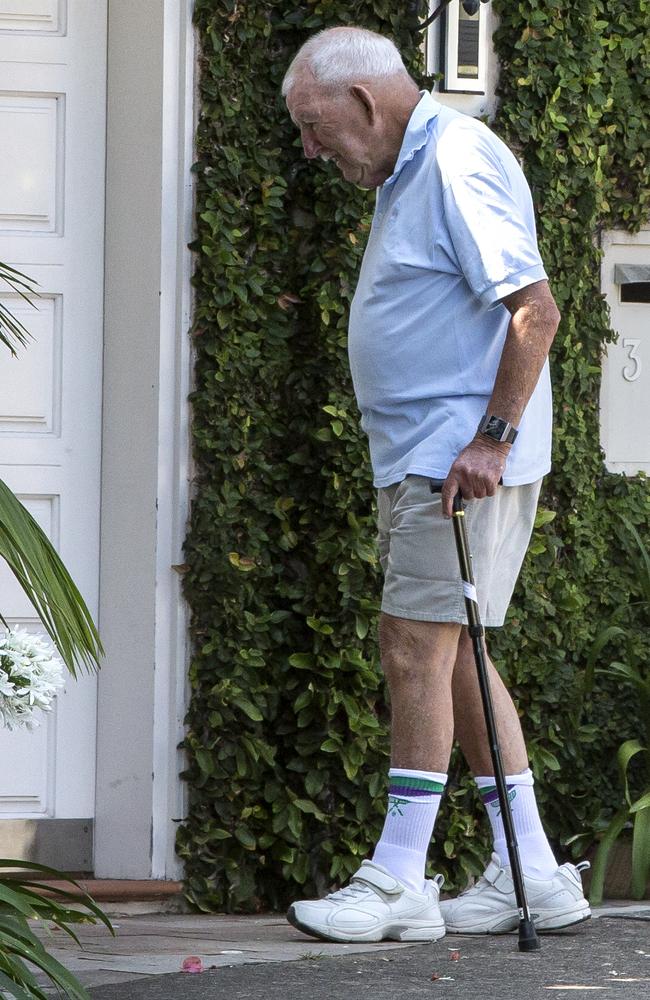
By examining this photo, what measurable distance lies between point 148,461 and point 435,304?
1082 millimetres

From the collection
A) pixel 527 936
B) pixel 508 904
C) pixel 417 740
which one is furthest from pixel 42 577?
pixel 508 904

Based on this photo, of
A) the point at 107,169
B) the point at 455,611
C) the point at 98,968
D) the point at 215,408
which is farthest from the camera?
the point at 107,169

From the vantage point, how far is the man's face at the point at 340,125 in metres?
3.35

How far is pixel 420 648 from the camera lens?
130 inches

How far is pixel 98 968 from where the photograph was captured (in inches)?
118

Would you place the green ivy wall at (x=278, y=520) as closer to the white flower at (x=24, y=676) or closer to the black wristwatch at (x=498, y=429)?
the black wristwatch at (x=498, y=429)

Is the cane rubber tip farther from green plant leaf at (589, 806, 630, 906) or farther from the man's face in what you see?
the man's face

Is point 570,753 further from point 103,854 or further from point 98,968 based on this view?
point 98,968

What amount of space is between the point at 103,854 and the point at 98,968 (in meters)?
1.18

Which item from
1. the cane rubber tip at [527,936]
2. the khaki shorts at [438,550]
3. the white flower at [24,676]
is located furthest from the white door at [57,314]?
the white flower at [24,676]

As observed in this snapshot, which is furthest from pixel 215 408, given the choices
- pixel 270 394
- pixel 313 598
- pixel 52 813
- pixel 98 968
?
pixel 98 968

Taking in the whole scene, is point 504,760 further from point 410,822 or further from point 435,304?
point 435,304

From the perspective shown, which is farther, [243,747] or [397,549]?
[243,747]

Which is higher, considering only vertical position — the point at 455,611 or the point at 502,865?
the point at 455,611
